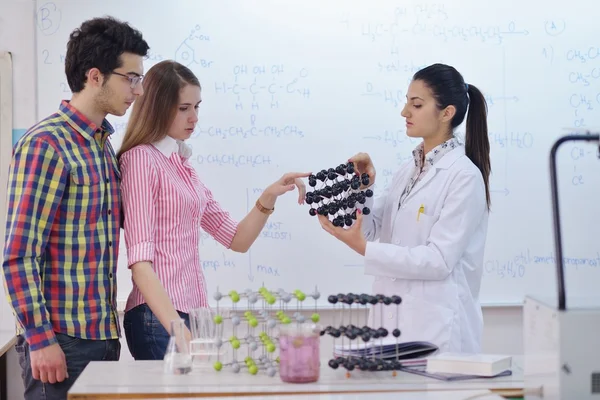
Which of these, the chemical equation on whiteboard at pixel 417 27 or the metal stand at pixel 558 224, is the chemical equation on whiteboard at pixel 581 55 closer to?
the chemical equation on whiteboard at pixel 417 27

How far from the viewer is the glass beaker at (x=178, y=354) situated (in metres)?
1.90

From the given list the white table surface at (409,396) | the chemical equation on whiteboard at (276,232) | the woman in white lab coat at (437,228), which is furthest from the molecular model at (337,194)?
the chemical equation on whiteboard at (276,232)

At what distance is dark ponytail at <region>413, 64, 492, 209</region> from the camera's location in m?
2.56

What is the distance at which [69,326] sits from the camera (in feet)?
6.81

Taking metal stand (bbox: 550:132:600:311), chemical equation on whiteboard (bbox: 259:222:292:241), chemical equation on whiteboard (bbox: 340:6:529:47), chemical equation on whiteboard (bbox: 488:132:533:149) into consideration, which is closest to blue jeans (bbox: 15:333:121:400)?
metal stand (bbox: 550:132:600:311)

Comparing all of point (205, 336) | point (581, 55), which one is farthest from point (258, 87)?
point (205, 336)

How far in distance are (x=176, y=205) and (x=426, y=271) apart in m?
0.79

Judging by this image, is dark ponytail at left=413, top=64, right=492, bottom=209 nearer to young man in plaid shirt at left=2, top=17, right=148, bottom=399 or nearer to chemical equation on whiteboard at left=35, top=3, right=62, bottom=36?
young man in plaid shirt at left=2, top=17, right=148, bottom=399

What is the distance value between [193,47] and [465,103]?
1516mm

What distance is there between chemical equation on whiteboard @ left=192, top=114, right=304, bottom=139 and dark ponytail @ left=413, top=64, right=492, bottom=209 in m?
1.13

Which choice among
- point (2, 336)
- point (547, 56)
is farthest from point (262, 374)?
point (547, 56)

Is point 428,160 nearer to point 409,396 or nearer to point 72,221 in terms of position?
point 409,396

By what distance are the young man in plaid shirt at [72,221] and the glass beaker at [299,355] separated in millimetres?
606

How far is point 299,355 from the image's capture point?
180 centimetres
